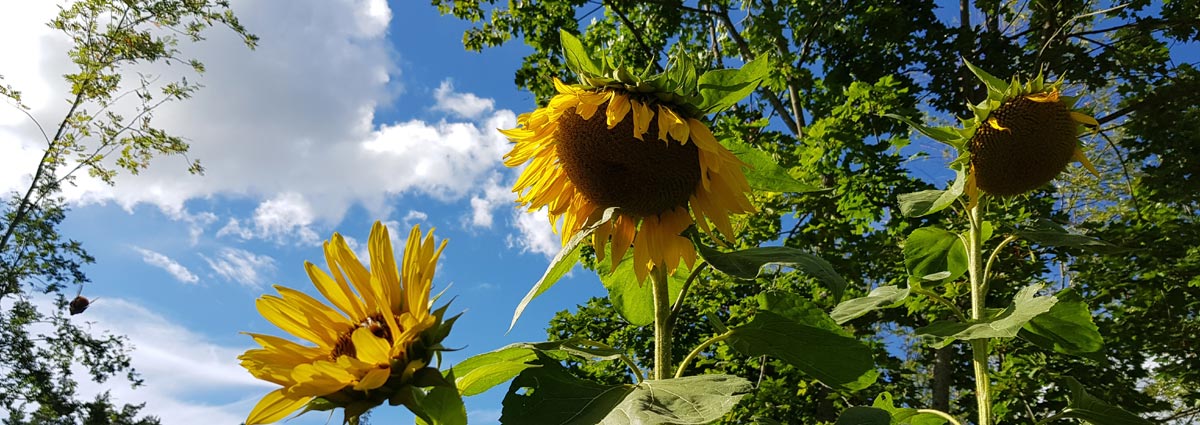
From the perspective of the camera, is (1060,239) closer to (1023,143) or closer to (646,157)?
(1023,143)

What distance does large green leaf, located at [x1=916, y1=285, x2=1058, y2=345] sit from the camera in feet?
2.85

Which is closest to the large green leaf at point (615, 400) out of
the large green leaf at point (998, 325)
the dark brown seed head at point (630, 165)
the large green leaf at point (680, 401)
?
the large green leaf at point (680, 401)

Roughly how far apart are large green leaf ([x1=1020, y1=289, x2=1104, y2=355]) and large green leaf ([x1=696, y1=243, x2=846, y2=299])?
21.5 inches

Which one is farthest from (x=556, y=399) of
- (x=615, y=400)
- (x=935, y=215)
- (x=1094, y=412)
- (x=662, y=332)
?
(x=935, y=215)

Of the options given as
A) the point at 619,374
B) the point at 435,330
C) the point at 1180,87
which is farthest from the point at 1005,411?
the point at 435,330

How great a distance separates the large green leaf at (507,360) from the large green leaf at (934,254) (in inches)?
28.1

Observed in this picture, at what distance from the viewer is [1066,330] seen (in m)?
1.08

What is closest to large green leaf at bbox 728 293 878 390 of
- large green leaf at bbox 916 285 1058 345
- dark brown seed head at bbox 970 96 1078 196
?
large green leaf at bbox 916 285 1058 345

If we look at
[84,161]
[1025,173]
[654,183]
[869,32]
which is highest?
[84,161]

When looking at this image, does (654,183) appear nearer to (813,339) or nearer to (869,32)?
(813,339)

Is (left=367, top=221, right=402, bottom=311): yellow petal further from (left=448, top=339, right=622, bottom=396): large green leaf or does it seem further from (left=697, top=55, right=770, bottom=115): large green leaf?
(left=697, top=55, right=770, bottom=115): large green leaf

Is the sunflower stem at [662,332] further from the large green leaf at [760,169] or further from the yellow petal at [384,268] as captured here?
the yellow petal at [384,268]

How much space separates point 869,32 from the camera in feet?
19.3

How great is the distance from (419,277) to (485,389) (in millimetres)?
286
